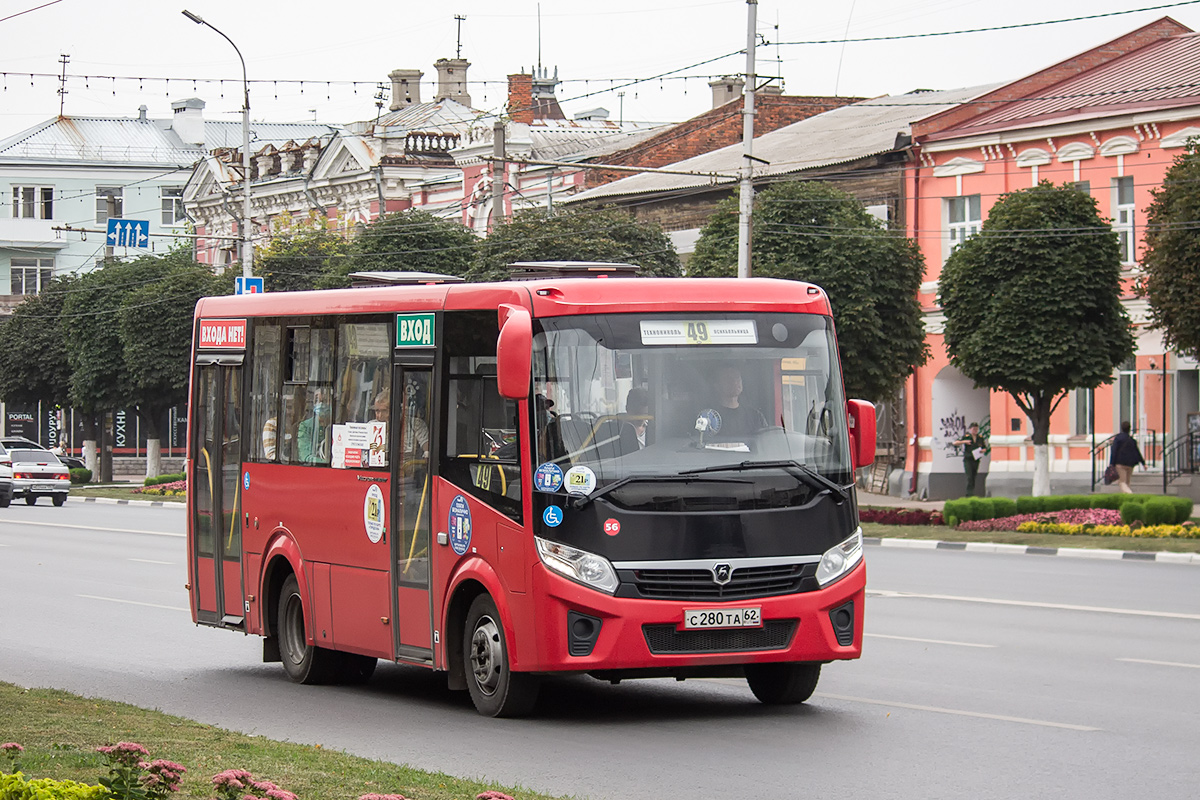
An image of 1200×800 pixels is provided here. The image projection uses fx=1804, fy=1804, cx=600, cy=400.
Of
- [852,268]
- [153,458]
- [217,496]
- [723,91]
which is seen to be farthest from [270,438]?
[723,91]

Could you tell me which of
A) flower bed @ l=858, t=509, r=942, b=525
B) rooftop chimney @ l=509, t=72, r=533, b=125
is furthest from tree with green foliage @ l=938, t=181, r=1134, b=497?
rooftop chimney @ l=509, t=72, r=533, b=125

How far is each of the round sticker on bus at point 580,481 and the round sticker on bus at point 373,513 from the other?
199cm

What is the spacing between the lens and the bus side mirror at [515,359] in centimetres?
996

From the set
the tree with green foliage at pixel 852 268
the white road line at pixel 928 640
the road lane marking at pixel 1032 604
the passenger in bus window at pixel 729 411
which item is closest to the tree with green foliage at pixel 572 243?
the tree with green foliage at pixel 852 268

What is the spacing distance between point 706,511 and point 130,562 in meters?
16.7

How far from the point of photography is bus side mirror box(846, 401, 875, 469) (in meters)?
11.0

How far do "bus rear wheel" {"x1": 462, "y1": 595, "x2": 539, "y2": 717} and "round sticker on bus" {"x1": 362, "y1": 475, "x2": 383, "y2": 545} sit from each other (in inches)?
44.2

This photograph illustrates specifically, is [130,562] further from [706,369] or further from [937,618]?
[706,369]

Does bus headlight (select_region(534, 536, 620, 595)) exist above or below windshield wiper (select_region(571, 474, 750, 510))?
below

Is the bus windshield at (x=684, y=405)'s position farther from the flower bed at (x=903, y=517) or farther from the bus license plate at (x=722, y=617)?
the flower bed at (x=903, y=517)

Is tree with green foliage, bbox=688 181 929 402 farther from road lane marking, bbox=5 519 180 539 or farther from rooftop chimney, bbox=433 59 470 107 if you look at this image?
rooftop chimney, bbox=433 59 470 107

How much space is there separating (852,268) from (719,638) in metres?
28.2

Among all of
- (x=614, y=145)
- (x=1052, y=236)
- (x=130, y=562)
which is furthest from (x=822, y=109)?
(x=130, y=562)

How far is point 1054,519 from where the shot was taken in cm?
2964
